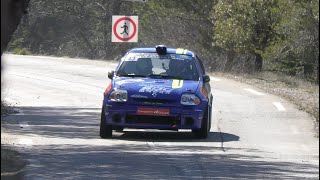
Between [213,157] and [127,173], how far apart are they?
7.50ft

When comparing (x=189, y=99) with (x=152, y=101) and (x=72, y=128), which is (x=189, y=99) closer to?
(x=152, y=101)

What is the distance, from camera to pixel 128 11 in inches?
1745

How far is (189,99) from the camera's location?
621 inches

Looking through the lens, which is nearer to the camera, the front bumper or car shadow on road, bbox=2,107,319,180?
car shadow on road, bbox=2,107,319,180

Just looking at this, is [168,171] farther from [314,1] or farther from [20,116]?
[314,1]

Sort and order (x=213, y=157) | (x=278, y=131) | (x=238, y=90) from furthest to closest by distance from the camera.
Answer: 1. (x=238, y=90)
2. (x=278, y=131)
3. (x=213, y=157)

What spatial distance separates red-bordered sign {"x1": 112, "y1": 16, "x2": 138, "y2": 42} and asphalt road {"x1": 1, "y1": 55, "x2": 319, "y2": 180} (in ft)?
5.69

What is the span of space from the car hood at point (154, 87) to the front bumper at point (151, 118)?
0.23 meters

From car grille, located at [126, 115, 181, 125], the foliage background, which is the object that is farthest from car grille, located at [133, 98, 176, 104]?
the foliage background

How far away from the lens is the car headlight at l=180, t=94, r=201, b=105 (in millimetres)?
15727

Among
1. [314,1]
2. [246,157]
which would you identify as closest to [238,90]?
[314,1]

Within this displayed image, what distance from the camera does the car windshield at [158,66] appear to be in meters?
16.6

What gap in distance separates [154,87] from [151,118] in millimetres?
525

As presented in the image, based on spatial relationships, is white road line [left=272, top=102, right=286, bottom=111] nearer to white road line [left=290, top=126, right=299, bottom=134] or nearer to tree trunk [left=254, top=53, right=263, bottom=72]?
white road line [left=290, top=126, right=299, bottom=134]
